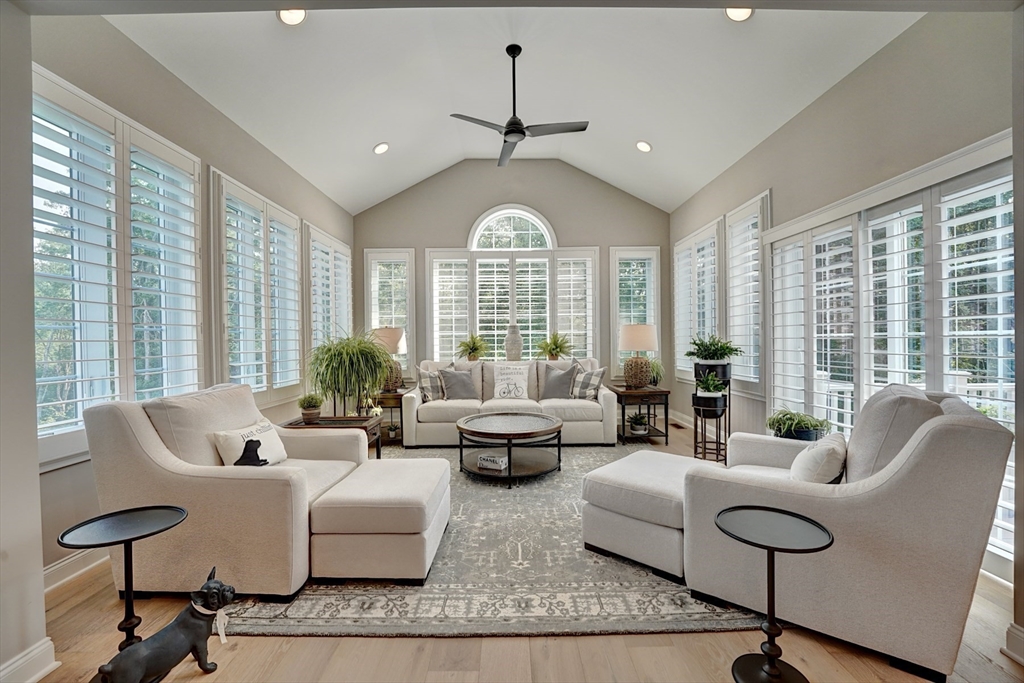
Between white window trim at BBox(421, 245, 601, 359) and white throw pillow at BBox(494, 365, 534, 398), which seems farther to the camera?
white window trim at BBox(421, 245, 601, 359)

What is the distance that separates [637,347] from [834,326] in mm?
2154

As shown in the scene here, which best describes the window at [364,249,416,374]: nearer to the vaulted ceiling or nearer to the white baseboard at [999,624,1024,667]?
the vaulted ceiling

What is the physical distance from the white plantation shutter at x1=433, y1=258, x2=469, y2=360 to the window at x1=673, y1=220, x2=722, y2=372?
9.48 ft

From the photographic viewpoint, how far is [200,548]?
2064 mm

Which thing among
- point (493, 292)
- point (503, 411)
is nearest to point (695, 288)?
point (493, 292)

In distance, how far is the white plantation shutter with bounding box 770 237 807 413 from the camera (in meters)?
3.69

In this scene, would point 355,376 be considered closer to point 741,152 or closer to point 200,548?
point 200,548

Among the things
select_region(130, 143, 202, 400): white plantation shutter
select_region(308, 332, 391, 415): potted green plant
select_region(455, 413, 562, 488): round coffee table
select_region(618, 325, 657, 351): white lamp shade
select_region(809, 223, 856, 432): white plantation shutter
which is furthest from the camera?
select_region(618, 325, 657, 351): white lamp shade

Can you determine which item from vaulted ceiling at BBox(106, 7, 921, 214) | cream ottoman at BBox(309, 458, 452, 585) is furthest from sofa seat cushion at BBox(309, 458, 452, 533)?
vaulted ceiling at BBox(106, 7, 921, 214)

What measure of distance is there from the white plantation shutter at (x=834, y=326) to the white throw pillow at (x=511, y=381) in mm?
2956

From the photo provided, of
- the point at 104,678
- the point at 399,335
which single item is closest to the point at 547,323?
the point at 399,335

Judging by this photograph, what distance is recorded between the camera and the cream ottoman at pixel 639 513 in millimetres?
2211

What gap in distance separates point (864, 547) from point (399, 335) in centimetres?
462

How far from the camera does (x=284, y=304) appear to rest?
4.45 metres
